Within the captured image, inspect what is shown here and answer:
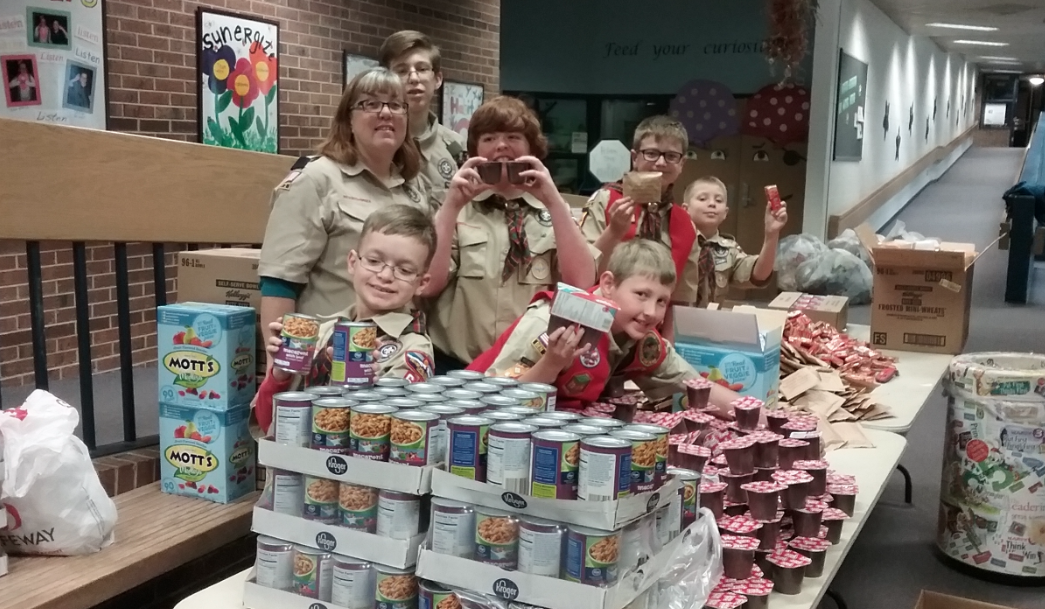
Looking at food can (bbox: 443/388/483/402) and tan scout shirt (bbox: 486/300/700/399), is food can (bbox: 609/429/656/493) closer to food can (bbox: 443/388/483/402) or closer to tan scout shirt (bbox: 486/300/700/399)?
food can (bbox: 443/388/483/402)

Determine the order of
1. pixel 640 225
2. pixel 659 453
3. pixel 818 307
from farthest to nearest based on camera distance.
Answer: pixel 818 307 < pixel 640 225 < pixel 659 453

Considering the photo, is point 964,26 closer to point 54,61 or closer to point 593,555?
point 54,61

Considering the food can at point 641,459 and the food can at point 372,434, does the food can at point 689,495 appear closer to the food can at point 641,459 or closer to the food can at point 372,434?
the food can at point 641,459

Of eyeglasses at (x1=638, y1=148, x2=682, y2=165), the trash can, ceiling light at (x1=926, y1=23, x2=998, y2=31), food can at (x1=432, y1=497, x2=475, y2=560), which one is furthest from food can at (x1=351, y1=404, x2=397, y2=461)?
ceiling light at (x1=926, y1=23, x2=998, y2=31)

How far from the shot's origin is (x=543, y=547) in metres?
1.29

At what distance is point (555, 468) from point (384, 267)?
0.86 meters

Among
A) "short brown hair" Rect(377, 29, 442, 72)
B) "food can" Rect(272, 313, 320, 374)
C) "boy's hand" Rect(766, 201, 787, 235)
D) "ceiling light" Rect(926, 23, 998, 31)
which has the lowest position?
"food can" Rect(272, 313, 320, 374)

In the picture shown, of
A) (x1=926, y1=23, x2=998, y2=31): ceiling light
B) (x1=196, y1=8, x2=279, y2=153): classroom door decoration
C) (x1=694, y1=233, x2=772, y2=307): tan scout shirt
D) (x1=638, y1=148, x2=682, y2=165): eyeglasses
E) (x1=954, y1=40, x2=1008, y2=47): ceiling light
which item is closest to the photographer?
(x1=638, y1=148, x2=682, y2=165): eyeglasses

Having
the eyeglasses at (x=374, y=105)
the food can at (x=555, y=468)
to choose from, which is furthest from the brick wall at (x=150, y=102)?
the food can at (x=555, y=468)

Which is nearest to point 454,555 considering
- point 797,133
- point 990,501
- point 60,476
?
point 60,476

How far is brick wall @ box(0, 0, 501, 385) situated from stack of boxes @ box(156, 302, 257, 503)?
9.82ft

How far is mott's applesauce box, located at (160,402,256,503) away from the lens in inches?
92.9

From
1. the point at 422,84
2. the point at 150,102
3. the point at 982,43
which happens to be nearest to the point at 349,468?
the point at 422,84

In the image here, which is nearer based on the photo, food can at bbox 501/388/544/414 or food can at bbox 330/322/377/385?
food can at bbox 501/388/544/414
